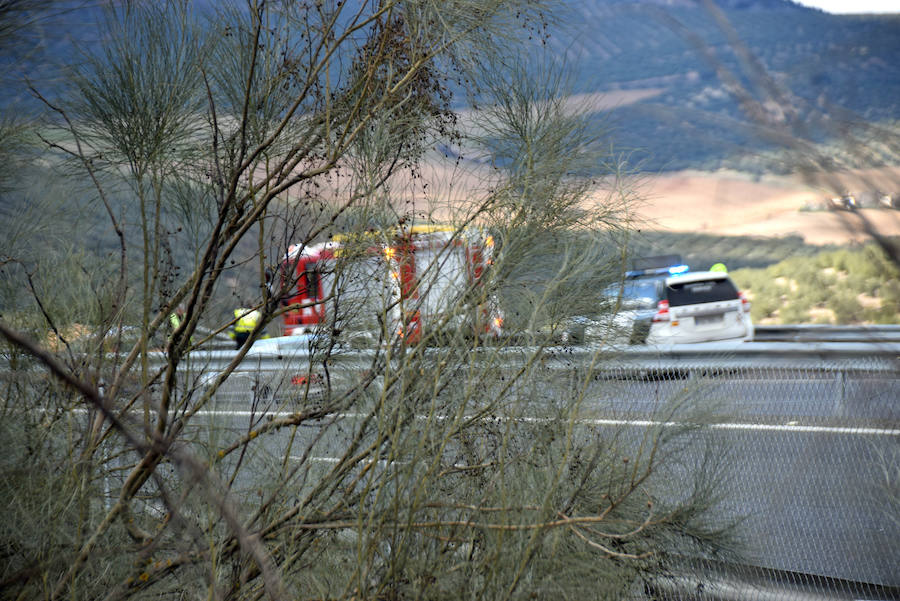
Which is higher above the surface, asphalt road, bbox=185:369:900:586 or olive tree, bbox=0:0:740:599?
olive tree, bbox=0:0:740:599

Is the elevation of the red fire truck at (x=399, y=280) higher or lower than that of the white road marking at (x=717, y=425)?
higher

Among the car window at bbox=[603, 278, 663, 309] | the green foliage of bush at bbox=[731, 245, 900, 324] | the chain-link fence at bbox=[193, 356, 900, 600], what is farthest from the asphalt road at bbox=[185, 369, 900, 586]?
the green foliage of bush at bbox=[731, 245, 900, 324]

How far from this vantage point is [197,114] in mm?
3021

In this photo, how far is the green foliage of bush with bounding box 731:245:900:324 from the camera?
403 millimetres

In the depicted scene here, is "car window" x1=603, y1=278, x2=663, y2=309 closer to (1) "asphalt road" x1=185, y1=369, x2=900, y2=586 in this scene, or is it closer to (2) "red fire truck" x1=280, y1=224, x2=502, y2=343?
(1) "asphalt road" x1=185, y1=369, x2=900, y2=586

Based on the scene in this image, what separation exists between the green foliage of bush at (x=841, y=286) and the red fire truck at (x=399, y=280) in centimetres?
175

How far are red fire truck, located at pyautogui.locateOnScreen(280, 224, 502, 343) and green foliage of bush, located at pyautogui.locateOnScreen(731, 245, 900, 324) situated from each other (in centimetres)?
175

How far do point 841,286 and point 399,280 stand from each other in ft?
7.10

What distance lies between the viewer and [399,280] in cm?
257

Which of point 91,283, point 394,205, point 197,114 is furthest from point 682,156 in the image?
point 91,283

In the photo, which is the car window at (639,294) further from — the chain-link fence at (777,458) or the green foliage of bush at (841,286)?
the green foliage of bush at (841,286)

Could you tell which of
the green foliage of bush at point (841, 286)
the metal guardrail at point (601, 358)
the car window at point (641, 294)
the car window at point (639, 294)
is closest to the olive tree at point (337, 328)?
the metal guardrail at point (601, 358)

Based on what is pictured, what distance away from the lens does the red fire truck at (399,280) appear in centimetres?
240

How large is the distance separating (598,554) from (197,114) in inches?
81.2
